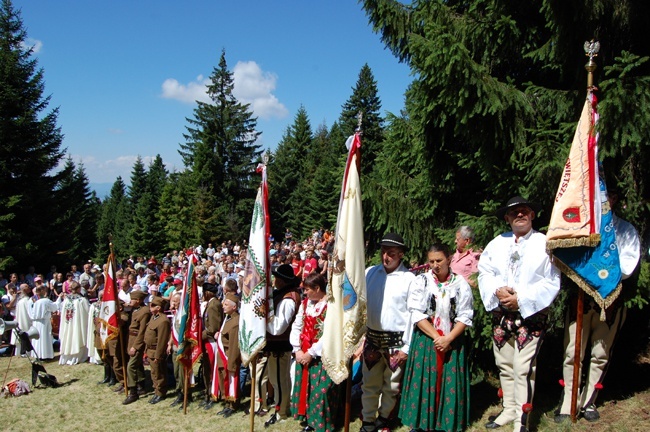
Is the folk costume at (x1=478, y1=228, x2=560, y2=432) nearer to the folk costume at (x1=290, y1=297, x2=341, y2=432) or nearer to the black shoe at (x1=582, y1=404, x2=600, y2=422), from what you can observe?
the black shoe at (x1=582, y1=404, x2=600, y2=422)

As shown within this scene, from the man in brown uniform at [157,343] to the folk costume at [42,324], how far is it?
17.9 ft

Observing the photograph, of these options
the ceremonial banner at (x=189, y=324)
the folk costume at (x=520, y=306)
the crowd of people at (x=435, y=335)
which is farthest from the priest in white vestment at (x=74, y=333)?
the folk costume at (x=520, y=306)

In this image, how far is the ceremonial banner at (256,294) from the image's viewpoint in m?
6.39

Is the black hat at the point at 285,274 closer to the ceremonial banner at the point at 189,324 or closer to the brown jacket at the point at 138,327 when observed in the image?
the ceremonial banner at the point at 189,324

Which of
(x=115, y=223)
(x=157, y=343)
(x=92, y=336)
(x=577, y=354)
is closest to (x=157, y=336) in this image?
(x=157, y=343)

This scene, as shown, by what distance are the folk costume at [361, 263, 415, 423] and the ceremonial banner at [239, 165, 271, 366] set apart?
1409mm

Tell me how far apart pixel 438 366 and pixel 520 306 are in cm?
106

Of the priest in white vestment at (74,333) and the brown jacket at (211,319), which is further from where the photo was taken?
the priest in white vestment at (74,333)

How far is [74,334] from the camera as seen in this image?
11.5 m

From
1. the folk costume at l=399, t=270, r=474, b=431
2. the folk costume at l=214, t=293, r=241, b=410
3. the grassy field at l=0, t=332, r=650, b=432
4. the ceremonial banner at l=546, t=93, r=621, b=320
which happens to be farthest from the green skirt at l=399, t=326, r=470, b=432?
the folk costume at l=214, t=293, r=241, b=410

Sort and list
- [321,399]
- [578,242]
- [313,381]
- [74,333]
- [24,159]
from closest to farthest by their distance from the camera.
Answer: [578,242] < [321,399] < [313,381] < [74,333] < [24,159]

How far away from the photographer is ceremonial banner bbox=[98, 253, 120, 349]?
9.04 m

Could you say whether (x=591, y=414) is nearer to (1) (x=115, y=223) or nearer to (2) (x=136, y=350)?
(2) (x=136, y=350)

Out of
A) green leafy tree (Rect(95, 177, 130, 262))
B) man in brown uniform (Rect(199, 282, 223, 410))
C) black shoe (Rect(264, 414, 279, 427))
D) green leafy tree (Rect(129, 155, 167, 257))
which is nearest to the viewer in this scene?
black shoe (Rect(264, 414, 279, 427))
